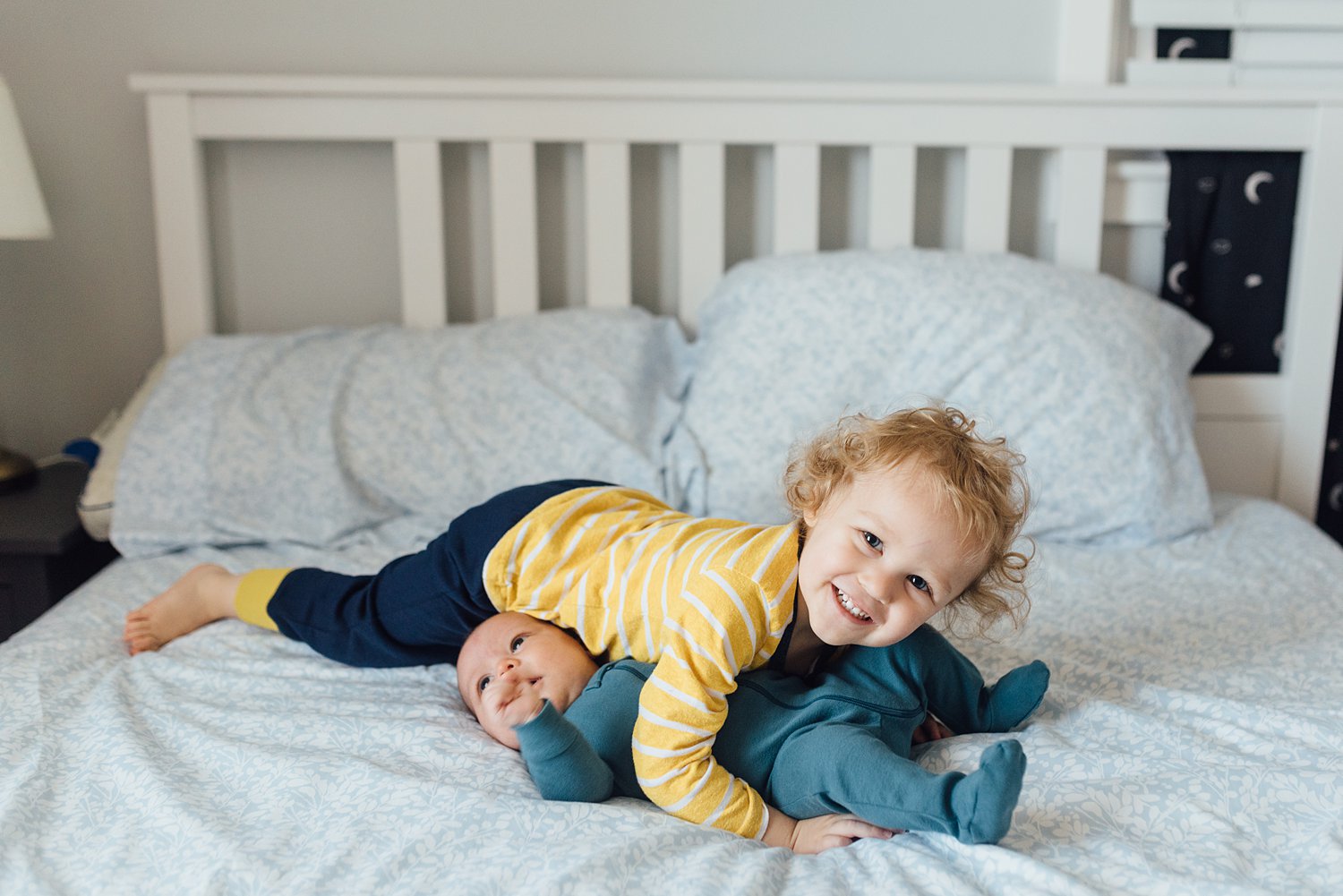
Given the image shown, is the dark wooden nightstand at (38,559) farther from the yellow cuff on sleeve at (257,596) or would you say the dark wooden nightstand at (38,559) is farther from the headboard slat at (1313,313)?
the headboard slat at (1313,313)

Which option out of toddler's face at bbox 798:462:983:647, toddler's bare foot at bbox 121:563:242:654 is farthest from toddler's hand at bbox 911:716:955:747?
toddler's bare foot at bbox 121:563:242:654

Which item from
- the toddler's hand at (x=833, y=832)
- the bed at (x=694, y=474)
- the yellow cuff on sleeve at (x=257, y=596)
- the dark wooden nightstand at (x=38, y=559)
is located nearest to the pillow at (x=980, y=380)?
the bed at (x=694, y=474)

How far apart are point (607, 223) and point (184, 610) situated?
0.96 metres

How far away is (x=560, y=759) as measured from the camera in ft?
2.76

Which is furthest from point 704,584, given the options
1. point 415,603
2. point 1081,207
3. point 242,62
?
point 242,62

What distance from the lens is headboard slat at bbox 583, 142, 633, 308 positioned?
1832 millimetres

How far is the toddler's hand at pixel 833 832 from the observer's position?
2.75 feet

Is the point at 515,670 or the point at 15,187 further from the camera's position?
the point at 15,187

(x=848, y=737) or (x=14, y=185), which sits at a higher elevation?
(x=14, y=185)

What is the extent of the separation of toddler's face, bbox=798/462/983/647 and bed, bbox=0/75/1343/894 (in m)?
0.16

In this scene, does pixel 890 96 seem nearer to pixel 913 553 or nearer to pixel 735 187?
pixel 735 187

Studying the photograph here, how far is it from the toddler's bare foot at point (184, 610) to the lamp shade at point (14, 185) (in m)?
0.63

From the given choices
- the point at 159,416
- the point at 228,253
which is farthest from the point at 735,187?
the point at 159,416

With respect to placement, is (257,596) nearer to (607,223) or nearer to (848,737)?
(848,737)
